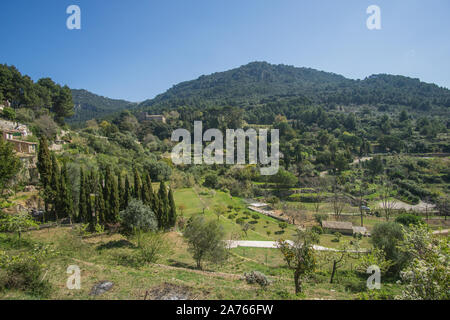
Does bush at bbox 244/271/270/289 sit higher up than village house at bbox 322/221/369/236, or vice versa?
bush at bbox 244/271/270/289

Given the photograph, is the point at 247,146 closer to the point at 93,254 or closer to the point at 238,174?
the point at 238,174

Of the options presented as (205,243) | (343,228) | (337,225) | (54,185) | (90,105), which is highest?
(90,105)

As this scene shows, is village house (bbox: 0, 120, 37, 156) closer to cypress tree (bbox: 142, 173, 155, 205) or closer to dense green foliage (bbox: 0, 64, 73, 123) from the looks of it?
dense green foliage (bbox: 0, 64, 73, 123)

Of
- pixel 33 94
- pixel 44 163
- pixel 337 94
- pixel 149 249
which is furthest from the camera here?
pixel 337 94

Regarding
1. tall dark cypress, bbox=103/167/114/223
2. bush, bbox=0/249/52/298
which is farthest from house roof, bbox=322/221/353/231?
bush, bbox=0/249/52/298

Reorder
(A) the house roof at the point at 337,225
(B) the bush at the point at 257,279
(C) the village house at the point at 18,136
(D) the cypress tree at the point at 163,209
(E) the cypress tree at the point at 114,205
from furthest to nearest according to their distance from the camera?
(A) the house roof at the point at 337,225, (C) the village house at the point at 18,136, (D) the cypress tree at the point at 163,209, (E) the cypress tree at the point at 114,205, (B) the bush at the point at 257,279

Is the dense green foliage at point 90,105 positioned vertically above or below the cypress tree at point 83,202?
above

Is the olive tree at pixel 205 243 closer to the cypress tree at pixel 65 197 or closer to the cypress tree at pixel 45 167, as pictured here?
the cypress tree at pixel 65 197

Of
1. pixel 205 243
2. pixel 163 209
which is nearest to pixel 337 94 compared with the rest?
pixel 163 209

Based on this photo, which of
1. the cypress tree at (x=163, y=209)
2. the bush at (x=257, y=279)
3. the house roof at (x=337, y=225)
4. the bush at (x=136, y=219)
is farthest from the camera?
the house roof at (x=337, y=225)

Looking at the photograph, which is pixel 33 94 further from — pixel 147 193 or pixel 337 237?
pixel 337 237

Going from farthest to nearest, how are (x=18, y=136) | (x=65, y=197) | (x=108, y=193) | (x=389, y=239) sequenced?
(x=18, y=136) < (x=108, y=193) < (x=65, y=197) < (x=389, y=239)

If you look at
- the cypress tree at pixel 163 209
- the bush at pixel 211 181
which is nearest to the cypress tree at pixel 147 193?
the cypress tree at pixel 163 209
